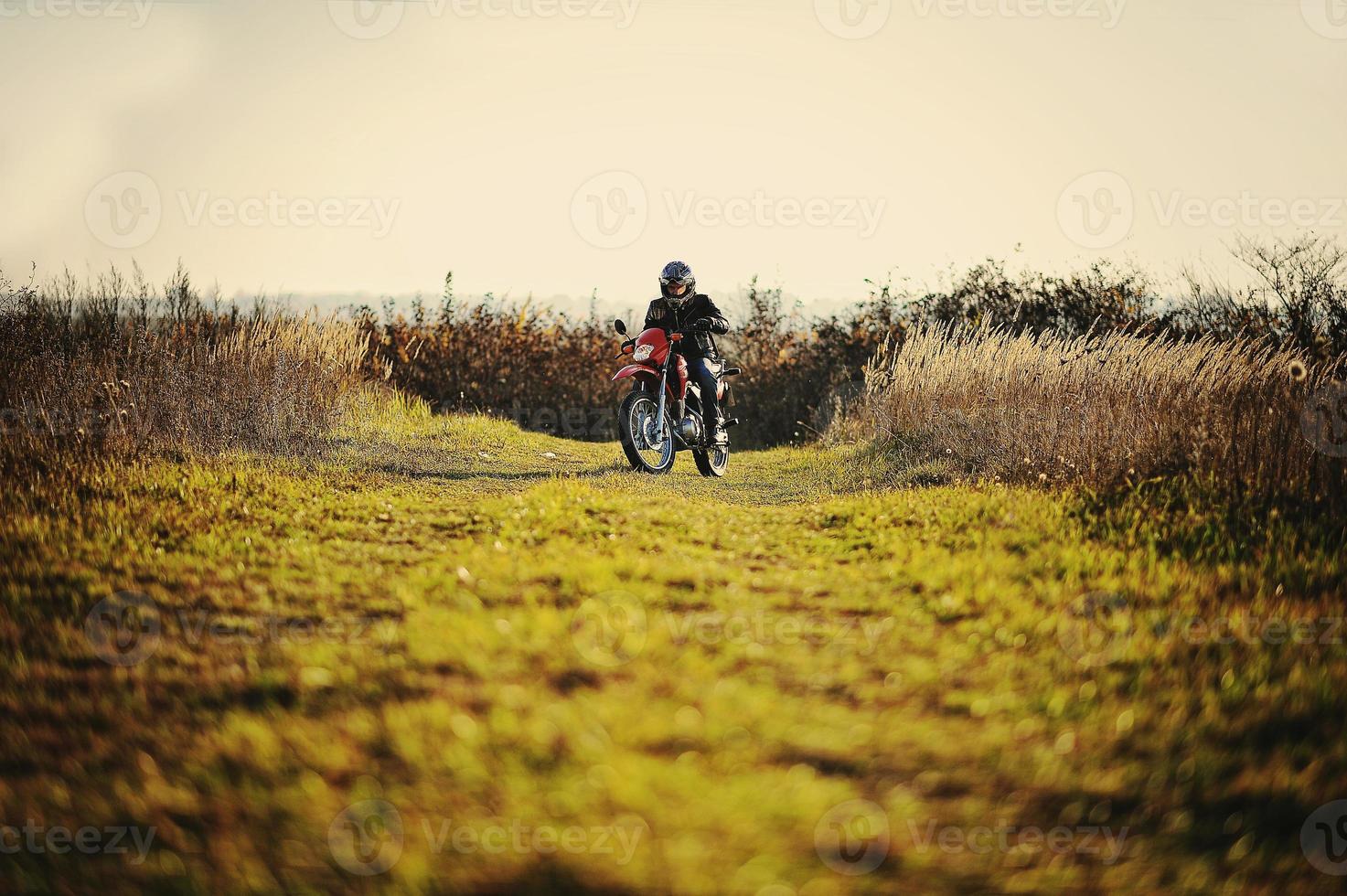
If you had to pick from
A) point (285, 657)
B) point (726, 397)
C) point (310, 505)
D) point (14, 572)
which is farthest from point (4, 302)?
point (285, 657)

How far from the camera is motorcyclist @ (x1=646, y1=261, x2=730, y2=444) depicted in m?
11.2

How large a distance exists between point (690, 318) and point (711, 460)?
2.05 metres

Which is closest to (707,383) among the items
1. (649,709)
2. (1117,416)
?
(1117,416)

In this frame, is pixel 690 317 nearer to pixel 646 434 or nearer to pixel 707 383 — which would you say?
pixel 707 383

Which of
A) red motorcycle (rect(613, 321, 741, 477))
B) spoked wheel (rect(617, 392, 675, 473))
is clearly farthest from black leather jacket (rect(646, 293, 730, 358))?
spoked wheel (rect(617, 392, 675, 473))

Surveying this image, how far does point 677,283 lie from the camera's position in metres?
11.2

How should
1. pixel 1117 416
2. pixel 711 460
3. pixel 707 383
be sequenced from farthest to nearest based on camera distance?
pixel 711 460 → pixel 707 383 → pixel 1117 416

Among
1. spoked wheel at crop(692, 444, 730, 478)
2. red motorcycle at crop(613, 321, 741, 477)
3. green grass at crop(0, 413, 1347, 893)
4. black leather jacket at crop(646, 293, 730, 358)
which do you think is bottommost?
green grass at crop(0, 413, 1347, 893)

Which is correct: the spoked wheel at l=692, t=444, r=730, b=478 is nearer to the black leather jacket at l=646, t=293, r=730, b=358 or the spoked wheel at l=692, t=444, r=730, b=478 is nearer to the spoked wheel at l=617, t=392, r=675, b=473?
the spoked wheel at l=617, t=392, r=675, b=473

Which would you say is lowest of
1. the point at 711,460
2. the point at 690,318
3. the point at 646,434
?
the point at 711,460

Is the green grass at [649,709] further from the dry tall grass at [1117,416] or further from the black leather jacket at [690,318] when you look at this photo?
the black leather jacket at [690,318]

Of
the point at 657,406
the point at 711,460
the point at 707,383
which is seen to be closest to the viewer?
the point at 657,406

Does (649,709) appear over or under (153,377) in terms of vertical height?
under

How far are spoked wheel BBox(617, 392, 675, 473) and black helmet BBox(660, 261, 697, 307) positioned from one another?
131cm
